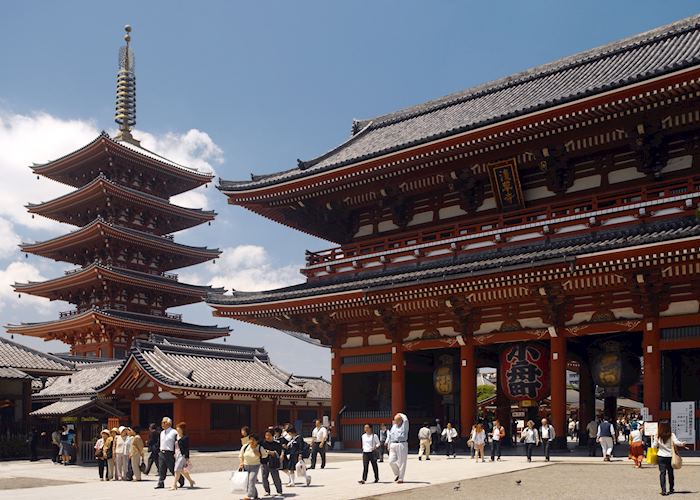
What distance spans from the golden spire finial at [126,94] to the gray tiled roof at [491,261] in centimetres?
3621

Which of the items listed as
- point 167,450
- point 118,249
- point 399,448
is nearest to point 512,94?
point 399,448

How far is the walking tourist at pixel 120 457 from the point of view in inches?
858

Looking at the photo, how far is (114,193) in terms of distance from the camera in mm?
55375

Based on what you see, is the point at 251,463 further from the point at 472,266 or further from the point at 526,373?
the point at 526,373

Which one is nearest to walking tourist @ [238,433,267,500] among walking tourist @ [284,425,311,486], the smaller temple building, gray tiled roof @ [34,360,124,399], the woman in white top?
walking tourist @ [284,425,311,486]

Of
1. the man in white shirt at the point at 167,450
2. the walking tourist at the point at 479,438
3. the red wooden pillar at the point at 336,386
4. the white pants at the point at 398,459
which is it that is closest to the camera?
the white pants at the point at 398,459

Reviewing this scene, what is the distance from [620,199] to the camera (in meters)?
24.3

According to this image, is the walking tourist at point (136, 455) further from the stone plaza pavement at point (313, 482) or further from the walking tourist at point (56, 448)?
the walking tourist at point (56, 448)

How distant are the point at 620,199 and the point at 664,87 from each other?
12.4 ft

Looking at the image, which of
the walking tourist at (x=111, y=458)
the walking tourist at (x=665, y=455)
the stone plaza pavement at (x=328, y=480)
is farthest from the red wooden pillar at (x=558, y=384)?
the walking tourist at (x=111, y=458)

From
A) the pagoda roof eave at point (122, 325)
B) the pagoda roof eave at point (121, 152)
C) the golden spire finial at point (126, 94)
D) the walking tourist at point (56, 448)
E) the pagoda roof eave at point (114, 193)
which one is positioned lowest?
the walking tourist at point (56, 448)

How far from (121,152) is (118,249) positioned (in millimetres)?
7090

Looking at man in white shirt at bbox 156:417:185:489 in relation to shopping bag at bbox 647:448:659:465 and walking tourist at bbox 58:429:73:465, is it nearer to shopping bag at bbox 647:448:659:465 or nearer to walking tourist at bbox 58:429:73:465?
walking tourist at bbox 58:429:73:465

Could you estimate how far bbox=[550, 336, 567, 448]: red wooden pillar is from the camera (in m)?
25.4
